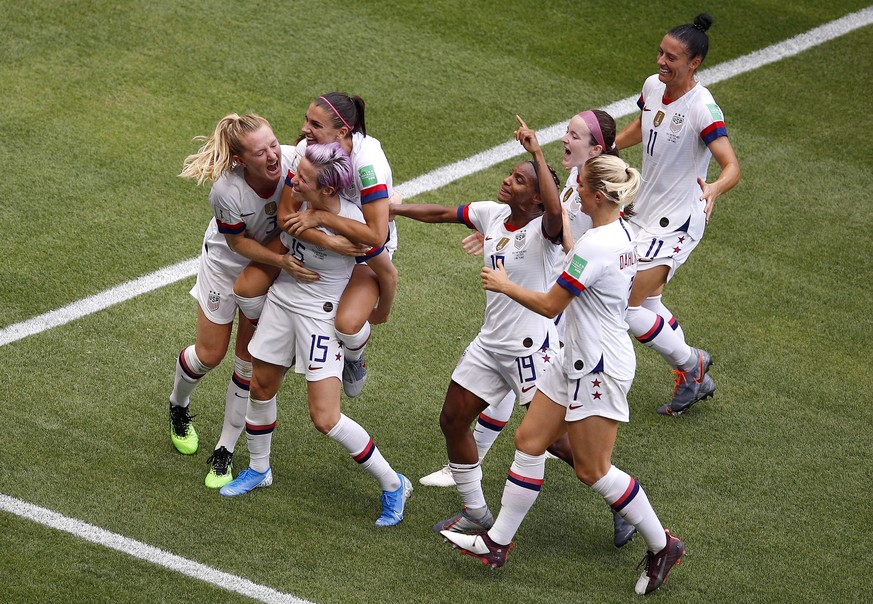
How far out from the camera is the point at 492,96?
426 inches

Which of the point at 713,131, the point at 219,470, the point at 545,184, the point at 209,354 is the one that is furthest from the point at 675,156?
the point at 219,470

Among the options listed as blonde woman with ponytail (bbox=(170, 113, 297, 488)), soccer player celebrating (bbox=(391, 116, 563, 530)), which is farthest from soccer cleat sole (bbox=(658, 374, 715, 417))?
blonde woman with ponytail (bbox=(170, 113, 297, 488))

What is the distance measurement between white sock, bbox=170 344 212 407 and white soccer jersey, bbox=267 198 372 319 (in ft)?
2.16

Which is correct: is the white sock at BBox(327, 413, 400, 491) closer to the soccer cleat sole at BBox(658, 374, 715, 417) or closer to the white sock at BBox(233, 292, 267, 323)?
the white sock at BBox(233, 292, 267, 323)

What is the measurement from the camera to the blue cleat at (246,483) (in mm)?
6184

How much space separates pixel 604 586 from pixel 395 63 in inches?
264

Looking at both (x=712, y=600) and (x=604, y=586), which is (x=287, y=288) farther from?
(x=712, y=600)

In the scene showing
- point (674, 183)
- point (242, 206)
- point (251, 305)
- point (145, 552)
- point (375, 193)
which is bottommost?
point (145, 552)

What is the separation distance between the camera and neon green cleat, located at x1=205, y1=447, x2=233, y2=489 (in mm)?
6266

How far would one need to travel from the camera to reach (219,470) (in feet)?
20.6

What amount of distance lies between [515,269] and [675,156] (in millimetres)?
1812

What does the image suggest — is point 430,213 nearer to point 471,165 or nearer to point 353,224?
point 353,224

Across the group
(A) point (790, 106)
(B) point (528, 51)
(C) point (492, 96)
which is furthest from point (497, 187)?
(A) point (790, 106)

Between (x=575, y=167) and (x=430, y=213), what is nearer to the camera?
(x=430, y=213)
